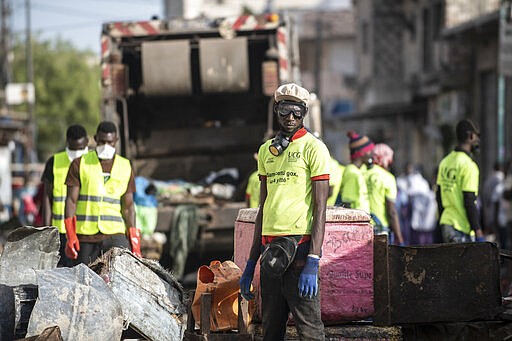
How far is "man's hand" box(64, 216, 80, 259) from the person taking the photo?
25.8 ft

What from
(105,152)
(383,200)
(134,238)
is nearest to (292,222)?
(134,238)

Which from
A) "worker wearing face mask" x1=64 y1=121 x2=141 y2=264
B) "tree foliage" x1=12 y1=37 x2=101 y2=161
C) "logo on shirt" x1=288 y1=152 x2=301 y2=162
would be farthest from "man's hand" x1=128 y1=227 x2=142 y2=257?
"tree foliage" x1=12 y1=37 x2=101 y2=161

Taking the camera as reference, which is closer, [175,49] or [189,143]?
[175,49]

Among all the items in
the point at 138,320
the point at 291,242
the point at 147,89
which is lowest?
the point at 138,320

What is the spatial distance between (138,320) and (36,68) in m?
46.3

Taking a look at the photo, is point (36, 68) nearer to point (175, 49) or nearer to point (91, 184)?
point (175, 49)

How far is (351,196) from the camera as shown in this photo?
899 centimetres

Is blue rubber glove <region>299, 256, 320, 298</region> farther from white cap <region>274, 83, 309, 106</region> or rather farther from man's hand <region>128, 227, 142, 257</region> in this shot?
man's hand <region>128, 227, 142, 257</region>

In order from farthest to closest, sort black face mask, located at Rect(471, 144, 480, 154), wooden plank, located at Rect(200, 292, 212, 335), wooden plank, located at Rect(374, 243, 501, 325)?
black face mask, located at Rect(471, 144, 480, 154) → wooden plank, located at Rect(374, 243, 501, 325) → wooden plank, located at Rect(200, 292, 212, 335)

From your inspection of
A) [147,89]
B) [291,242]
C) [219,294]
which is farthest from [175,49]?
[291,242]

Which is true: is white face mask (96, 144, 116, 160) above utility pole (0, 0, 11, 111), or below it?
below

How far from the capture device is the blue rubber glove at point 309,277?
5.52 metres

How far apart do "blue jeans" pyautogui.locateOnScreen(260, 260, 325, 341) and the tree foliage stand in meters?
43.5

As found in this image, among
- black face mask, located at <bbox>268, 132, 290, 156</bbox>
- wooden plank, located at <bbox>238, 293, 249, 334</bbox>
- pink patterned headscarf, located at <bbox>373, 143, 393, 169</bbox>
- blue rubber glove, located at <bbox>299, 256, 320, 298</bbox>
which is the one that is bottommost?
wooden plank, located at <bbox>238, 293, 249, 334</bbox>
